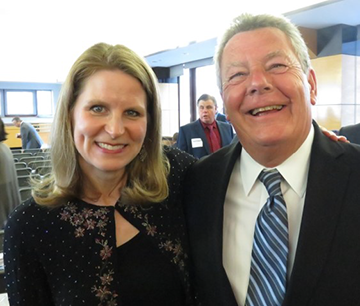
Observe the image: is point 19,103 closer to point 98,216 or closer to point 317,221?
point 98,216

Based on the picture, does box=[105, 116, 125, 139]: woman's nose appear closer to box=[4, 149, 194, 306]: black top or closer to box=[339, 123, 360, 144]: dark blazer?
box=[4, 149, 194, 306]: black top

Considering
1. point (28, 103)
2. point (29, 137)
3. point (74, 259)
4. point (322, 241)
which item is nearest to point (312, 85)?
point (322, 241)

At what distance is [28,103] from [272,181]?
Answer: 796 inches

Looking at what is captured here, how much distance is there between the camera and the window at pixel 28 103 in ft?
61.9

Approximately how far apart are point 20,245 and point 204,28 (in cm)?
729

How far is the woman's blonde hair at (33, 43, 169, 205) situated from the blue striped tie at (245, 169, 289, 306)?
18.7 inches

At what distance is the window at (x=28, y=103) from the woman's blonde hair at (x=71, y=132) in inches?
760

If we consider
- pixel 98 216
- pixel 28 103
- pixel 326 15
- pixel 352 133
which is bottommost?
pixel 98 216

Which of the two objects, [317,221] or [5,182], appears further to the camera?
[5,182]

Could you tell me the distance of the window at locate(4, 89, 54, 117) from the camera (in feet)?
61.9

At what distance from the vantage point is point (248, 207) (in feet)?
4.33

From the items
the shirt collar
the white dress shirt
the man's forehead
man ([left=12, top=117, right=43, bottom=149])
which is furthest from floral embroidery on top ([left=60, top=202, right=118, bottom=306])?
man ([left=12, top=117, right=43, bottom=149])

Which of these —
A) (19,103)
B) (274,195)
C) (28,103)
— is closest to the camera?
(274,195)

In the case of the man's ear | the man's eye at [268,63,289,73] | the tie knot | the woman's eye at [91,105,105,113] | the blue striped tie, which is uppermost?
the man's eye at [268,63,289,73]
